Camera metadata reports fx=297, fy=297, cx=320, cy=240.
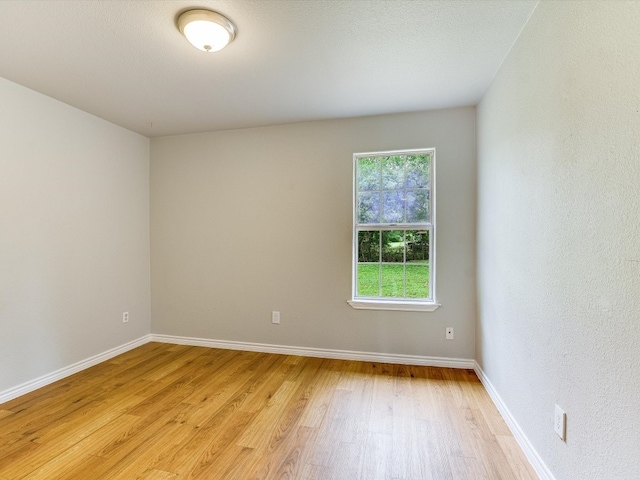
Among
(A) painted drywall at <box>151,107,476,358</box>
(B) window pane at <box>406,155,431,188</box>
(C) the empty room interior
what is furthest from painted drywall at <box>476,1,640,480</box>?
(B) window pane at <box>406,155,431,188</box>

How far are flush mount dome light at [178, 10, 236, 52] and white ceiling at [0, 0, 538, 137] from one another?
4 centimetres

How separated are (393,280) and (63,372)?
125 inches

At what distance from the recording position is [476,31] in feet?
5.74

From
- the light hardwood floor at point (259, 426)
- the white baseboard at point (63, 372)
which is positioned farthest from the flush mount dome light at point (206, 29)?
the white baseboard at point (63, 372)

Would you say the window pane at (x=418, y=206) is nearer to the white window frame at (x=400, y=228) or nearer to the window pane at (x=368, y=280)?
the white window frame at (x=400, y=228)

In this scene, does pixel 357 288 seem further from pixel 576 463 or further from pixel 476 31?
pixel 476 31

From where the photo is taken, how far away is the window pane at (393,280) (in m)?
3.00

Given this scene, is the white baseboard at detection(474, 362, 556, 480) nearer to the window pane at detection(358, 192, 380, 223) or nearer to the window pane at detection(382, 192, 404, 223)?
the window pane at detection(382, 192, 404, 223)

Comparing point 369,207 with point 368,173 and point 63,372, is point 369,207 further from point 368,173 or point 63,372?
point 63,372

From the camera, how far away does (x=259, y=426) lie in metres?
1.96

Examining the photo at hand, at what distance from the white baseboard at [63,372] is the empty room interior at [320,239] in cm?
2

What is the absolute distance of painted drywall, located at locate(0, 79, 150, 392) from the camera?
2322 mm

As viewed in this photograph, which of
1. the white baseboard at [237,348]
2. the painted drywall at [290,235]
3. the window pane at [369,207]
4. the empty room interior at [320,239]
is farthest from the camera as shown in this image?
the window pane at [369,207]

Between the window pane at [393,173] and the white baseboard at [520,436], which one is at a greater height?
the window pane at [393,173]
